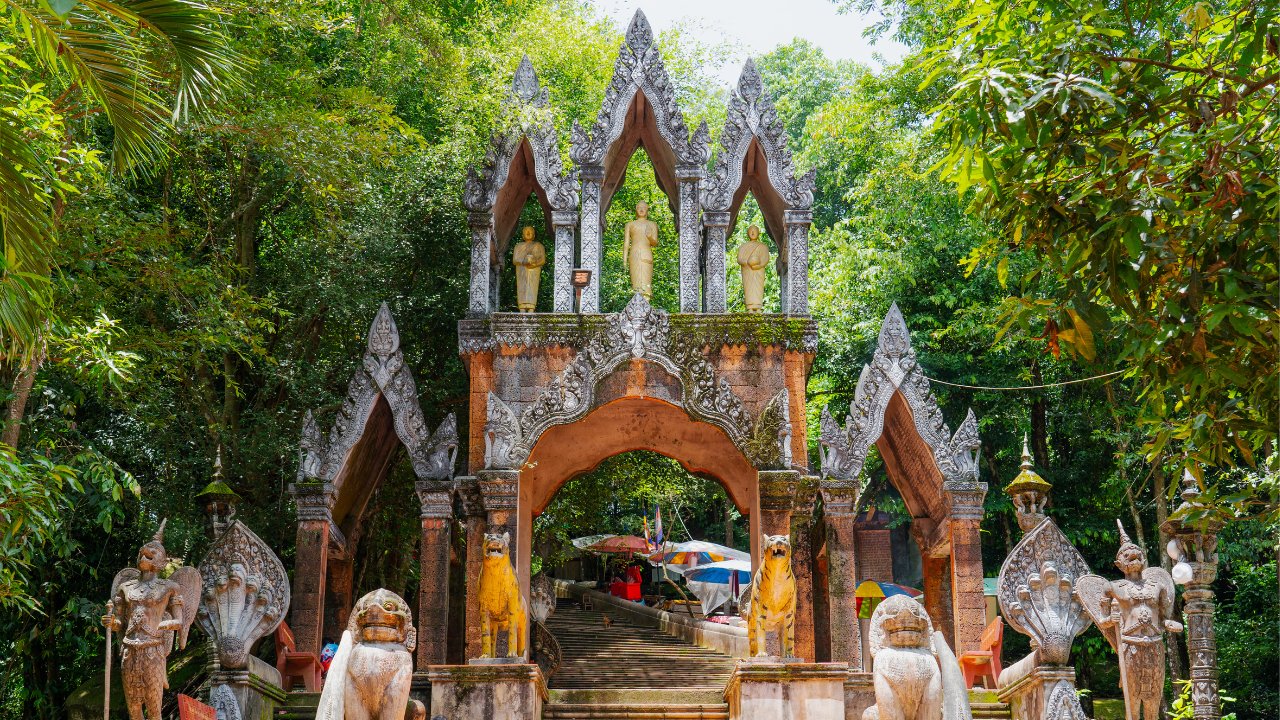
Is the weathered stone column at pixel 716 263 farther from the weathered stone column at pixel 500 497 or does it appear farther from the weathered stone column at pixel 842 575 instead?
the weathered stone column at pixel 500 497

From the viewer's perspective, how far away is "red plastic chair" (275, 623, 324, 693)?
46.5ft

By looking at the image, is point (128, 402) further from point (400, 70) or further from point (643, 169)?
point (643, 169)

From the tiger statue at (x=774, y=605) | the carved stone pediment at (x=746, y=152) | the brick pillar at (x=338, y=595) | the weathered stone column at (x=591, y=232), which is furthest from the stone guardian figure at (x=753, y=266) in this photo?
the brick pillar at (x=338, y=595)

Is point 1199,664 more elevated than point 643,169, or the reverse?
point 643,169

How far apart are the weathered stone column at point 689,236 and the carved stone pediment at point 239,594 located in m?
Answer: 5.86

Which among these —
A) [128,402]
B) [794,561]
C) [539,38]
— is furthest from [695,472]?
[539,38]

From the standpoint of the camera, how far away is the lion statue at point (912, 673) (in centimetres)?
843

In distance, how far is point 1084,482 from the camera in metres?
23.3

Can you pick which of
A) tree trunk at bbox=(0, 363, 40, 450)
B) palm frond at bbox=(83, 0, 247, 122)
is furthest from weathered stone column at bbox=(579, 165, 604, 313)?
palm frond at bbox=(83, 0, 247, 122)

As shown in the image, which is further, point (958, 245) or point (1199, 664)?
point (958, 245)

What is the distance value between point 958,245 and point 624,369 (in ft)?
34.1

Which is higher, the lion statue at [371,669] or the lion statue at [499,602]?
the lion statue at [499,602]

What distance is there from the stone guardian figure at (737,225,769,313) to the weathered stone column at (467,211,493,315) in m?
3.16

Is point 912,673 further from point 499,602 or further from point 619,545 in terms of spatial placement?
point 619,545
